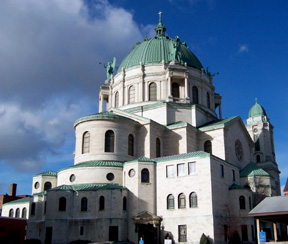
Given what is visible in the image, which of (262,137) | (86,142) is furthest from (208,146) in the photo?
(262,137)

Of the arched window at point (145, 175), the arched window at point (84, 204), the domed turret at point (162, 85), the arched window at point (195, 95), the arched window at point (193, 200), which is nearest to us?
the arched window at point (193, 200)

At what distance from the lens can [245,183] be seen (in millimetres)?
45688

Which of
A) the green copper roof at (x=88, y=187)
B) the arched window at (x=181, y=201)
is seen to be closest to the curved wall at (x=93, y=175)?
the green copper roof at (x=88, y=187)

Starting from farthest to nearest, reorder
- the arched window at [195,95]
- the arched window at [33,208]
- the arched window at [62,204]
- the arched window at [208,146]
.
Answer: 1. the arched window at [195,95]
2. the arched window at [208,146]
3. the arched window at [33,208]
4. the arched window at [62,204]

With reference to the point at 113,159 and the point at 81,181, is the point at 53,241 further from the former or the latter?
the point at 113,159

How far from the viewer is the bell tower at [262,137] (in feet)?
238

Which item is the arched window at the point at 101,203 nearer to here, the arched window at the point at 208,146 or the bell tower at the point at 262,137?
the arched window at the point at 208,146

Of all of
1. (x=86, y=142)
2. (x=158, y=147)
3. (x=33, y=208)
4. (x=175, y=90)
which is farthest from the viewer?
(x=175, y=90)

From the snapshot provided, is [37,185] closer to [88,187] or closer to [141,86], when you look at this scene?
[88,187]

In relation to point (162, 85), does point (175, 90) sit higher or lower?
lower

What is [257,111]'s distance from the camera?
77.5 metres

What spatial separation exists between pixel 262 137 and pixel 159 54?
2954 cm

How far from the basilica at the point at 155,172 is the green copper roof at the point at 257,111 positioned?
19.6 m

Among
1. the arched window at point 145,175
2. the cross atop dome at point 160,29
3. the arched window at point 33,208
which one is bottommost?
the arched window at point 33,208
